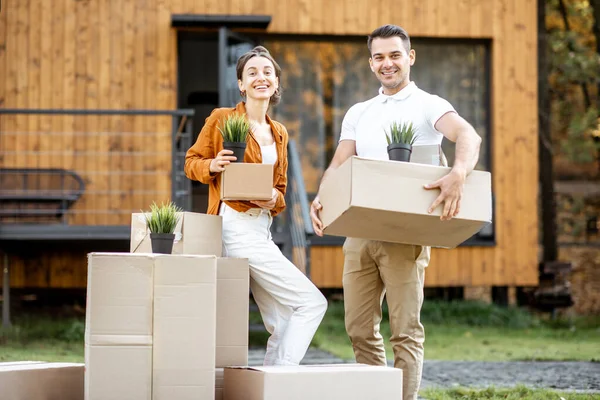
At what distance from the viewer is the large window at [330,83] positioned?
11.1 meters

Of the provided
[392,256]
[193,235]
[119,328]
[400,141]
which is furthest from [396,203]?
[119,328]

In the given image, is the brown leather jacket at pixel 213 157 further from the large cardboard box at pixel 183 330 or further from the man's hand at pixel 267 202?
the large cardboard box at pixel 183 330

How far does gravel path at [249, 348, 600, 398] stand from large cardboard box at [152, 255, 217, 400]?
99.8 inches

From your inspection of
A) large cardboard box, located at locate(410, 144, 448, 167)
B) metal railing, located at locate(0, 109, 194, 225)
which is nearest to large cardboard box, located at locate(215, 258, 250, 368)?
large cardboard box, located at locate(410, 144, 448, 167)

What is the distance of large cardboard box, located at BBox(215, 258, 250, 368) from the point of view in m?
4.16

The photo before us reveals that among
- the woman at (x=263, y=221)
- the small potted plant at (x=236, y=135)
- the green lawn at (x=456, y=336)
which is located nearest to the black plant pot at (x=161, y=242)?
the woman at (x=263, y=221)

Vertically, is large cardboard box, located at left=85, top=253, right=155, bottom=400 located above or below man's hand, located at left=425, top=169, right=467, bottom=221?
below

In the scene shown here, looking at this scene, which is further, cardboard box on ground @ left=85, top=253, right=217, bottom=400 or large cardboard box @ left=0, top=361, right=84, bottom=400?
large cardboard box @ left=0, top=361, right=84, bottom=400

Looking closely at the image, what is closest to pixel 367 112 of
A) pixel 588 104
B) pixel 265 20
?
pixel 265 20

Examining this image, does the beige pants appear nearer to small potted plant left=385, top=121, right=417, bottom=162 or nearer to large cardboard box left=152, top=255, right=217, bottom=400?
small potted plant left=385, top=121, right=417, bottom=162

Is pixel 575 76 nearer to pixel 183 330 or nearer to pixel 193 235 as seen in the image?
pixel 193 235

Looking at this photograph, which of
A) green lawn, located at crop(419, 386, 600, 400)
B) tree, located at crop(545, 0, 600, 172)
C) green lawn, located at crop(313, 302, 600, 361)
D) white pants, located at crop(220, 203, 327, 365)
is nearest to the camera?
white pants, located at crop(220, 203, 327, 365)

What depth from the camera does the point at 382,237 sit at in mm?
4152

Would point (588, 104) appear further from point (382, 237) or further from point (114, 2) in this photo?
point (382, 237)
